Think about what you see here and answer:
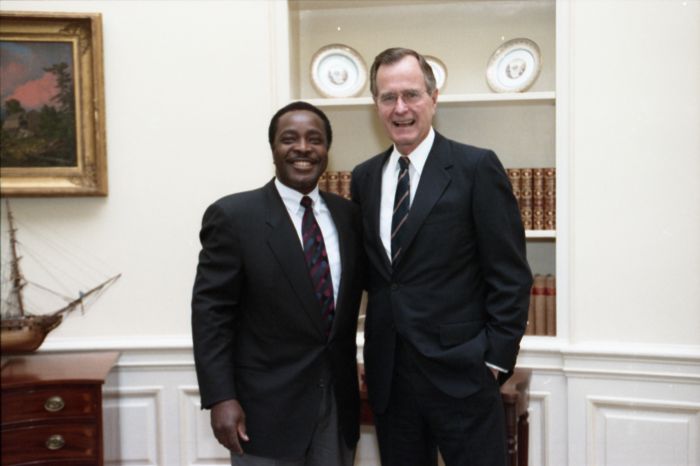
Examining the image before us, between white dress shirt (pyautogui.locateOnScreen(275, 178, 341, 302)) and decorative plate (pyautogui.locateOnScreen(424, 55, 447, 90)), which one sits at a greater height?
decorative plate (pyautogui.locateOnScreen(424, 55, 447, 90))

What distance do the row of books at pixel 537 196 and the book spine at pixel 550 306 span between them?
223 millimetres

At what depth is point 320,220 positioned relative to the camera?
5.67ft

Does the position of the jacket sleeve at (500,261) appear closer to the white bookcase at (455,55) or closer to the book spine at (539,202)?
the book spine at (539,202)

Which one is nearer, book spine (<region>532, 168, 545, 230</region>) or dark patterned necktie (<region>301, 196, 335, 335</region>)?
dark patterned necktie (<region>301, 196, 335, 335</region>)

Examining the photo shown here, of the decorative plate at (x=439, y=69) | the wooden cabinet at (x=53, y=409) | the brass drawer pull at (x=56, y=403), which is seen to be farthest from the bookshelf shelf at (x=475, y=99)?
the brass drawer pull at (x=56, y=403)

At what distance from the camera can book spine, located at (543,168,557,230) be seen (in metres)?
2.49

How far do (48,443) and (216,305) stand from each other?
497 millimetres

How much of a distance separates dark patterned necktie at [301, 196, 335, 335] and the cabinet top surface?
1.99 ft

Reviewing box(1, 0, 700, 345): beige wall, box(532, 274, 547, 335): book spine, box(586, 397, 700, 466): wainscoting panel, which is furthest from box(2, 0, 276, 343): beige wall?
box(586, 397, 700, 466): wainscoting panel

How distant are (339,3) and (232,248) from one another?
1.50m

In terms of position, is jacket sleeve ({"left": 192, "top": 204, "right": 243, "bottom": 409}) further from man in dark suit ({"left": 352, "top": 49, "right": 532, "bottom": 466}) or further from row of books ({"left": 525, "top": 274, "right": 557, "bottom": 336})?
row of books ({"left": 525, "top": 274, "right": 557, "bottom": 336})

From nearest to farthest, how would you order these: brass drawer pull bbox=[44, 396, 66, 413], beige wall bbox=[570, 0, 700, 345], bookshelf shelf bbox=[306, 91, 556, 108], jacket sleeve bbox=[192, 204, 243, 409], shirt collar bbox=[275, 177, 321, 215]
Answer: brass drawer pull bbox=[44, 396, 66, 413], jacket sleeve bbox=[192, 204, 243, 409], shirt collar bbox=[275, 177, 321, 215], beige wall bbox=[570, 0, 700, 345], bookshelf shelf bbox=[306, 91, 556, 108]

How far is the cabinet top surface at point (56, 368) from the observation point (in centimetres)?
76

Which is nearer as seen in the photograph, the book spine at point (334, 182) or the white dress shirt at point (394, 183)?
the white dress shirt at point (394, 183)
